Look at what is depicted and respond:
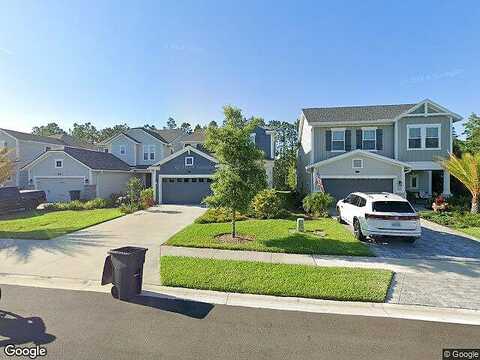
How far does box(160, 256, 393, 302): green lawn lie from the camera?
6.11 metres

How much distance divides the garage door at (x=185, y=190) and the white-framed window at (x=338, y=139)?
990 cm

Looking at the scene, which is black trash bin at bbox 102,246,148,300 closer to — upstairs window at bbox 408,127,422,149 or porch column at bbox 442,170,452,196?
upstairs window at bbox 408,127,422,149

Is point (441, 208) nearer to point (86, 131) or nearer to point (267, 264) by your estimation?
point (267, 264)

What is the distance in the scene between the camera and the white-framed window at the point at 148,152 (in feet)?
106

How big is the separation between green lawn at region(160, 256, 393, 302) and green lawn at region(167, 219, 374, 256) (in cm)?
168

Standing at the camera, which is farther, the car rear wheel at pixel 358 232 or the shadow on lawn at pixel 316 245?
the car rear wheel at pixel 358 232

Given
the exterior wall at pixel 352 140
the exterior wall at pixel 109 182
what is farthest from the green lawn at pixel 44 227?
the exterior wall at pixel 352 140

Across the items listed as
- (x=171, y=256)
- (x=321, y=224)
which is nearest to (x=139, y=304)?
(x=171, y=256)

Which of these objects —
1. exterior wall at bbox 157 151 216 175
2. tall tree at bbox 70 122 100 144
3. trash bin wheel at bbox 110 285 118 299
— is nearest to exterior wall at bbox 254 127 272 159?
exterior wall at bbox 157 151 216 175

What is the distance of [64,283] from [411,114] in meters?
22.7

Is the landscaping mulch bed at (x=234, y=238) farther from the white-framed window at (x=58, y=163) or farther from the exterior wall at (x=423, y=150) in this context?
the white-framed window at (x=58, y=163)

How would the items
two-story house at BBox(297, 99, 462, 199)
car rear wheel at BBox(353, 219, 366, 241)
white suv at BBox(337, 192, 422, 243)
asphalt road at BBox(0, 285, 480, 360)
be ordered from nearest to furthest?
asphalt road at BBox(0, 285, 480, 360), white suv at BBox(337, 192, 422, 243), car rear wheel at BBox(353, 219, 366, 241), two-story house at BBox(297, 99, 462, 199)

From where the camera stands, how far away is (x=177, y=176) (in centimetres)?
2333

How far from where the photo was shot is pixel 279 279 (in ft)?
22.4
